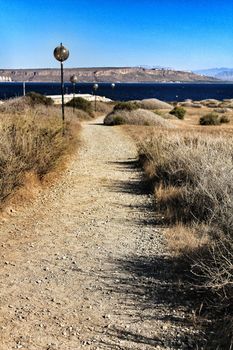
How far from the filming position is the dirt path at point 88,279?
4.00m

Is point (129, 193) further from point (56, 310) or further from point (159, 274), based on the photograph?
point (56, 310)

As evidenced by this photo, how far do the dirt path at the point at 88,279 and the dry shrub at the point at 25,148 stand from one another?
1.95 ft

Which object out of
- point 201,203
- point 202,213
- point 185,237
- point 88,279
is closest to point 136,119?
point 201,203

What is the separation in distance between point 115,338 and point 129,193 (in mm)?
5573

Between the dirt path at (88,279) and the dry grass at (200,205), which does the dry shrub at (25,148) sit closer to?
the dirt path at (88,279)

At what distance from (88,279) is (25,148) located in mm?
4429

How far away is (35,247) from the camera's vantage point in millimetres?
6184

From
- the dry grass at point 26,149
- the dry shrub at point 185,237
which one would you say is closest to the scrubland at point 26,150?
the dry grass at point 26,149

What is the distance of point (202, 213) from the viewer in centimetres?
709

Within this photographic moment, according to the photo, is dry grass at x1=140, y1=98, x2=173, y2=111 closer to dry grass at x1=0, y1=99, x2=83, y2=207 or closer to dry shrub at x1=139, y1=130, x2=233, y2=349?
dry shrub at x1=139, y1=130, x2=233, y2=349

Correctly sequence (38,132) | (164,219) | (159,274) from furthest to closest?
(38,132)
(164,219)
(159,274)


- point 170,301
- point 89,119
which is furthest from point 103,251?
point 89,119

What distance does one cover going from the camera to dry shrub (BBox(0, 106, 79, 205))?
788cm

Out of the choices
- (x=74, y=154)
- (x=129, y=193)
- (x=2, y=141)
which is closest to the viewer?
(x=2, y=141)
